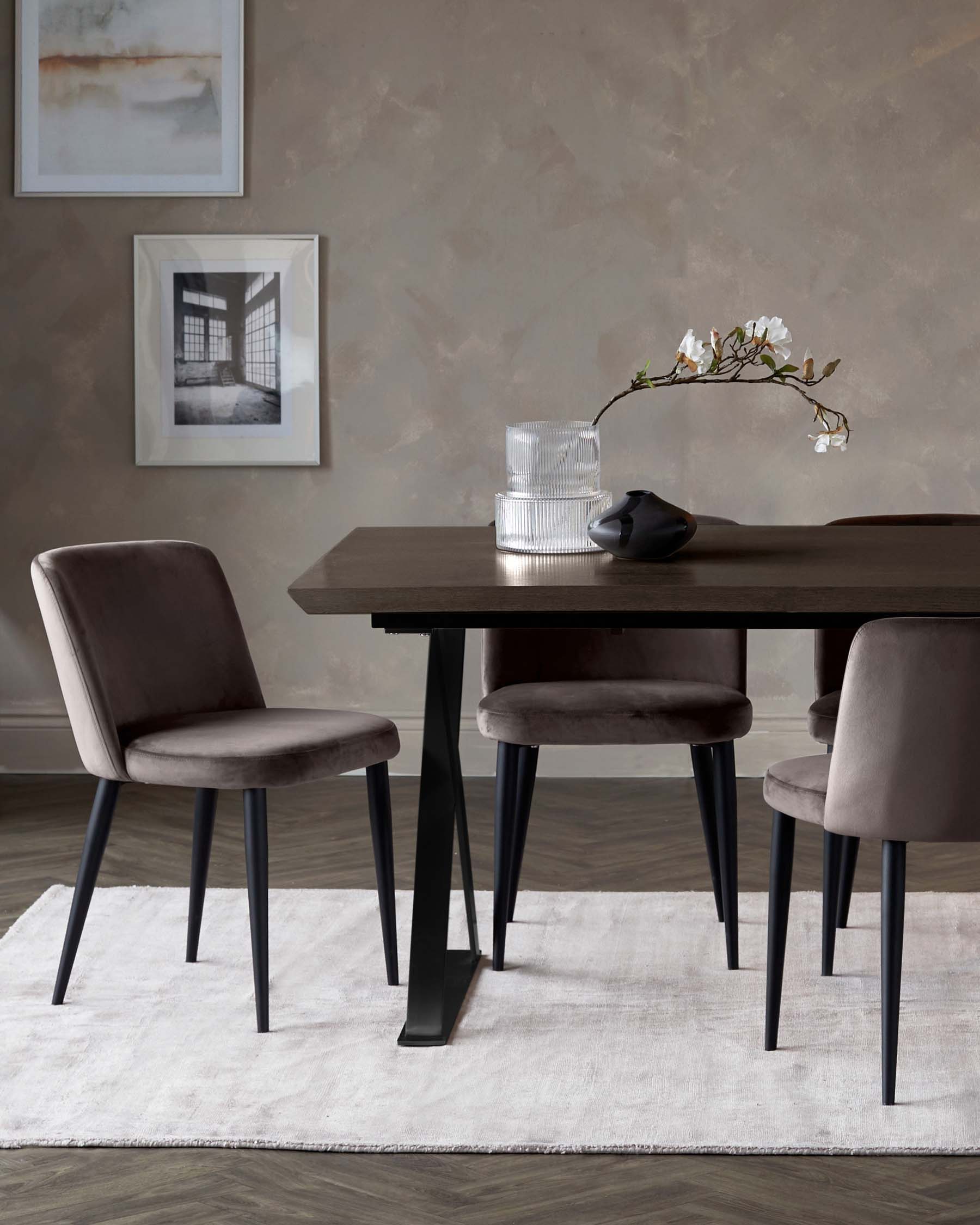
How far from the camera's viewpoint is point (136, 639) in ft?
9.86

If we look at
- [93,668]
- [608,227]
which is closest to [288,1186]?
[93,668]

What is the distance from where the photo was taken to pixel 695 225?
4.91m

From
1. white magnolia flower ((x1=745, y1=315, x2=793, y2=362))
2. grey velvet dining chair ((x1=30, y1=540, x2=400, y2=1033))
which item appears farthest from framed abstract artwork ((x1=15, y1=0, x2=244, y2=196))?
white magnolia flower ((x1=745, y1=315, x2=793, y2=362))

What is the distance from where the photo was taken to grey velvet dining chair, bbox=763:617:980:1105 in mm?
2236

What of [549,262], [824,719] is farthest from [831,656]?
[549,262]

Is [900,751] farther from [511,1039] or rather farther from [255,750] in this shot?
[255,750]

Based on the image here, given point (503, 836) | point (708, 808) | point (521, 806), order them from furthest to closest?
point (708, 808) → point (521, 806) → point (503, 836)

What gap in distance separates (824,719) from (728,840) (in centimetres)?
33

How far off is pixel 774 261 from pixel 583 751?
1810 millimetres

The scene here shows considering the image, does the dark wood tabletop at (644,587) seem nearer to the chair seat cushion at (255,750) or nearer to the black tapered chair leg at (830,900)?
the chair seat cushion at (255,750)

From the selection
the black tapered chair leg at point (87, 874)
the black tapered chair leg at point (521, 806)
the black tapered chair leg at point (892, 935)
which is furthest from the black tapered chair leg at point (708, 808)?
the black tapered chair leg at point (87, 874)

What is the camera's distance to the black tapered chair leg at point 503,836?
302cm

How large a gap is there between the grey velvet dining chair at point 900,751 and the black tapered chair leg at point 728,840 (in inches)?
25.4

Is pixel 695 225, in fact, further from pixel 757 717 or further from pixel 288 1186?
pixel 288 1186
